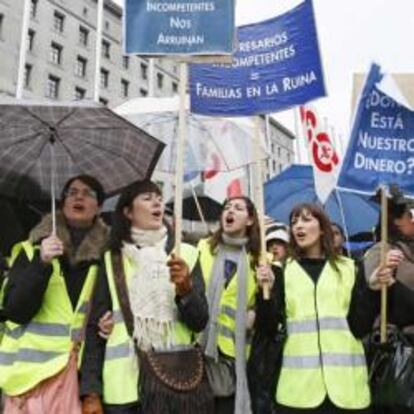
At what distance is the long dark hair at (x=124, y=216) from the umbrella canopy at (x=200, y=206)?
13.4 ft

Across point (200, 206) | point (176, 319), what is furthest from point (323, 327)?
point (200, 206)

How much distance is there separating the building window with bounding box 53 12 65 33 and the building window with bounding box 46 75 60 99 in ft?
10.4

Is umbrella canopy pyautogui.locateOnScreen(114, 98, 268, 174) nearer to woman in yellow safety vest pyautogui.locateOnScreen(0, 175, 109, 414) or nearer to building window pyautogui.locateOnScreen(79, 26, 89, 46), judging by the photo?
woman in yellow safety vest pyautogui.locateOnScreen(0, 175, 109, 414)

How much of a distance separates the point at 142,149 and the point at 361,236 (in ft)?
14.9

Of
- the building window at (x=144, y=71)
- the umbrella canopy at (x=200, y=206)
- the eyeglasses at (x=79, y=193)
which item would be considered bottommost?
the eyeglasses at (x=79, y=193)

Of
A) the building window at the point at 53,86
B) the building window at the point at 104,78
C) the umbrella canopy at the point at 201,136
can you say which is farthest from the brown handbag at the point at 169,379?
the building window at the point at 104,78

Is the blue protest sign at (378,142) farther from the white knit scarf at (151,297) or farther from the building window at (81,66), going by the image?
the building window at (81,66)

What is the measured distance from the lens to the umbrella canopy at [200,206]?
8.35 metres

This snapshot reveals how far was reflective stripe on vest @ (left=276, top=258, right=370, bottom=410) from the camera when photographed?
3547 mm

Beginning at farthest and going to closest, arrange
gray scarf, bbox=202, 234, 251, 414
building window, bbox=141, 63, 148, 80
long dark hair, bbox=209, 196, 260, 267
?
building window, bbox=141, 63, 148, 80 → long dark hair, bbox=209, 196, 260, 267 → gray scarf, bbox=202, 234, 251, 414

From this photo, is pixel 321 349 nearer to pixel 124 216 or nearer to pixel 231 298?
pixel 231 298

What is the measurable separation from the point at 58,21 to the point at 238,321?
137 ft

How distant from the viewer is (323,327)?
365 centimetres

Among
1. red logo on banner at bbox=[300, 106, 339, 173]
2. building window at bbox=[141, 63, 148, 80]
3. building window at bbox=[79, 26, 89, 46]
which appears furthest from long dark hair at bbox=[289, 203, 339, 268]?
building window at bbox=[141, 63, 148, 80]
